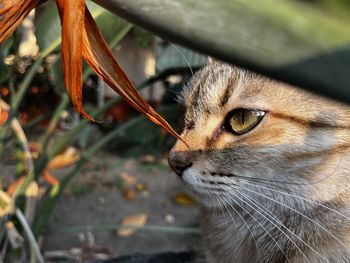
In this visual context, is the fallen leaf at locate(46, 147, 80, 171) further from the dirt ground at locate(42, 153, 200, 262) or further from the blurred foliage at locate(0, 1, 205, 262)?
the blurred foliage at locate(0, 1, 205, 262)

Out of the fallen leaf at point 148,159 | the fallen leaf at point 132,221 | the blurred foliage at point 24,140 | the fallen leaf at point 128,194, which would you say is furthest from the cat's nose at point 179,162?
the fallen leaf at point 148,159

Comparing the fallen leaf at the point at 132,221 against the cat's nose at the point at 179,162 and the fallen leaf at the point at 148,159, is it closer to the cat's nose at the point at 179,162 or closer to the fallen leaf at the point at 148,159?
the fallen leaf at the point at 148,159

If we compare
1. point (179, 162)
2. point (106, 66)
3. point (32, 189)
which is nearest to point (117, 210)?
point (32, 189)

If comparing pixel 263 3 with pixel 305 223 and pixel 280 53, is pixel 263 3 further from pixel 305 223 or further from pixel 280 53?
pixel 305 223

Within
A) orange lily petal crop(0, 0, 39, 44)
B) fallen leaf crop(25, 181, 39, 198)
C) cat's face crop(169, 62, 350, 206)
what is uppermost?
orange lily petal crop(0, 0, 39, 44)

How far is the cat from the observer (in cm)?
93

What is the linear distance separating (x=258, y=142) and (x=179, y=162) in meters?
0.18

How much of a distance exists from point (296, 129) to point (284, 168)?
3.0 inches

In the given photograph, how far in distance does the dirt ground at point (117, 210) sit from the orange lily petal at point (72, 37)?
58.7 inches

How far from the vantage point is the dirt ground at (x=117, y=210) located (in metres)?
2.26

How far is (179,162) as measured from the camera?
3.44 feet

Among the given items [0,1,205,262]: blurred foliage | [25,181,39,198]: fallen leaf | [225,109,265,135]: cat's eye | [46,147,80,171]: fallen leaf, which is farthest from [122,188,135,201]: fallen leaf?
[225,109,265,135]: cat's eye

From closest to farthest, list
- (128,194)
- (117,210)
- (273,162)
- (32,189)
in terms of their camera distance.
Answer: (273,162) → (32,189) → (117,210) → (128,194)

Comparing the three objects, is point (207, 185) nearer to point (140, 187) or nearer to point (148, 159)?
point (140, 187)
